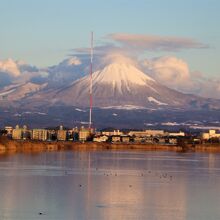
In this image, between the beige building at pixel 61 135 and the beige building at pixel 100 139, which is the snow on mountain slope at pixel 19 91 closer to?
the beige building at pixel 61 135

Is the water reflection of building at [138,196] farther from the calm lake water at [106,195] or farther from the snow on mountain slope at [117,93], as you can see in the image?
the snow on mountain slope at [117,93]

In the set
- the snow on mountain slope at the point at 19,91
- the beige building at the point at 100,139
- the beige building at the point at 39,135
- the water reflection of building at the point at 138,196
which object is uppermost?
the snow on mountain slope at the point at 19,91

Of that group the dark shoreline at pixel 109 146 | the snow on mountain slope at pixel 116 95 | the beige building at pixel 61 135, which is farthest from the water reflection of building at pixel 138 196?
the snow on mountain slope at pixel 116 95

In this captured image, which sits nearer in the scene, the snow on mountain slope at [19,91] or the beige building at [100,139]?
the beige building at [100,139]

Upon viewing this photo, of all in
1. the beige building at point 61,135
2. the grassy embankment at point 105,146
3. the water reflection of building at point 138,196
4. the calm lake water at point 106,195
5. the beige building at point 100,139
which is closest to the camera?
the calm lake water at point 106,195

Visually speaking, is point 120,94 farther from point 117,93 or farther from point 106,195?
point 106,195

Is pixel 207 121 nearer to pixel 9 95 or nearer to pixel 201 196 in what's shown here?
pixel 9 95

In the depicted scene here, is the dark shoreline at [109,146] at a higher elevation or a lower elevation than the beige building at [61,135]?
lower

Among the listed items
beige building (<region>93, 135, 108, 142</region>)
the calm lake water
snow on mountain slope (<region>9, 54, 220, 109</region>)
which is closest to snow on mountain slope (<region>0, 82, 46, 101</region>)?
snow on mountain slope (<region>9, 54, 220, 109</region>)

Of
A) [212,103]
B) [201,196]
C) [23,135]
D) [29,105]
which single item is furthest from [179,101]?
[201,196]

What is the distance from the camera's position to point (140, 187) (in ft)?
76.9

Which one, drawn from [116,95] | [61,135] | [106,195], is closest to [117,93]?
[116,95]

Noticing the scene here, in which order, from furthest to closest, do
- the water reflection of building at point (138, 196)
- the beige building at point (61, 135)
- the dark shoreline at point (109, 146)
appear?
the beige building at point (61, 135)
the dark shoreline at point (109, 146)
the water reflection of building at point (138, 196)

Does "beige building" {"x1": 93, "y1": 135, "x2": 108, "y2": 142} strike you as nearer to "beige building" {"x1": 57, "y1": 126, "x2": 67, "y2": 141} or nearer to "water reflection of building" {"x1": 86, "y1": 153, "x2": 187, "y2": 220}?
"beige building" {"x1": 57, "y1": 126, "x2": 67, "y2": 141}
